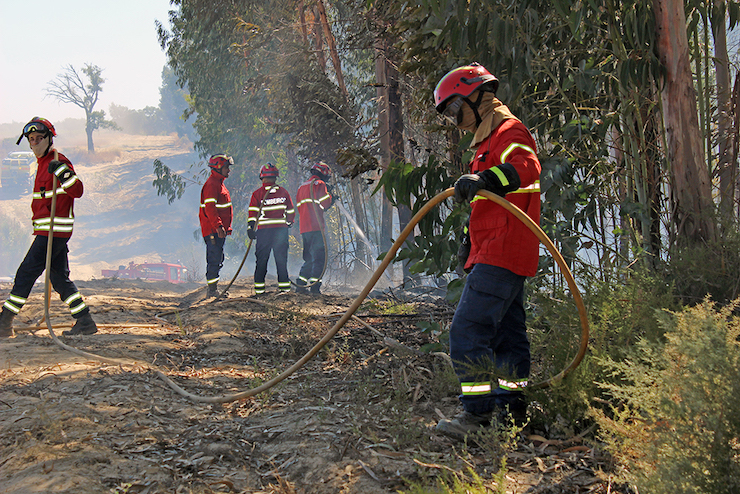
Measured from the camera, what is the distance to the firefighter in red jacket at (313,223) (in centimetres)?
1029

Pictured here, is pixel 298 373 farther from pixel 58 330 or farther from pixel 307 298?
pixel 307 298

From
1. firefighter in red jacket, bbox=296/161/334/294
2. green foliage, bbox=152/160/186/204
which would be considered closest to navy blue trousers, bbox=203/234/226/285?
firefighter in red jacket, bbox=296/161/334/294

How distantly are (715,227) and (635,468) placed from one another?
2.96 m

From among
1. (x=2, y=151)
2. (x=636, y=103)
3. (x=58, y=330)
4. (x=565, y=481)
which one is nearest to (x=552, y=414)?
(x=565, y=481)

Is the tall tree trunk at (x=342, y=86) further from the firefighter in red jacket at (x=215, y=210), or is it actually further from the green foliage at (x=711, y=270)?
the green foliage at (x=711, y=270)

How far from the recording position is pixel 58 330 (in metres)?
6.23

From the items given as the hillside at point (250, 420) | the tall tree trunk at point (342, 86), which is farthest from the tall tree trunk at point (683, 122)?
the tall tree trunk at point (342, 86)

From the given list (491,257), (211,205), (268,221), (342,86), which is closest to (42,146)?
(211,205)

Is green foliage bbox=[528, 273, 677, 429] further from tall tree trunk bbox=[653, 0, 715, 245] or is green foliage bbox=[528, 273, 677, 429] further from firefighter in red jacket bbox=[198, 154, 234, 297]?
firefighter in red jacket bbox=[198, 154, 234, 297]

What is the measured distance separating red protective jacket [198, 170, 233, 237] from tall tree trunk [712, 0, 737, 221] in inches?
281

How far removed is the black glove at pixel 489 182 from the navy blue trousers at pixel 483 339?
43cm

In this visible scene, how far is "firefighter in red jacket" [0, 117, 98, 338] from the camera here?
554cm

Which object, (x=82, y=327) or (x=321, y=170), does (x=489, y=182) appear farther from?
(x=321, y=170)

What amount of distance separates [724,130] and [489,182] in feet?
10.3
